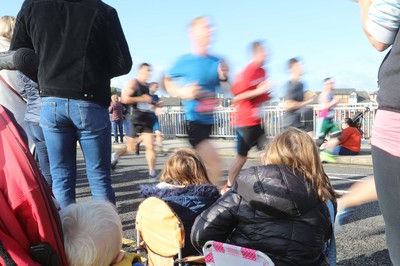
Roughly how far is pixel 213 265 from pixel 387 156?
910 mm

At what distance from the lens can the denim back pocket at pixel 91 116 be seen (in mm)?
2832

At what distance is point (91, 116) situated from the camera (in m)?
2.85

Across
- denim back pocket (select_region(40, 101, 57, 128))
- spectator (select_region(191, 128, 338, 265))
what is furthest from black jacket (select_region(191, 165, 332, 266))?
denim back pocket (select_region(40, 101, 57, 128))

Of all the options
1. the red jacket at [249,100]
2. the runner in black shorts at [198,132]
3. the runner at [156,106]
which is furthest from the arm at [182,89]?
the runner at [156,106]

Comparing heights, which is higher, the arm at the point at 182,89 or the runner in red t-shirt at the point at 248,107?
the arm at the point at 182,89

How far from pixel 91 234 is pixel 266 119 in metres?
14.0

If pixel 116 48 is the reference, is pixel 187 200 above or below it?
below

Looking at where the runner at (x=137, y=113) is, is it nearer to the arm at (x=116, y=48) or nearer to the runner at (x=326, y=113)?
the runner at (x=326, y=113)

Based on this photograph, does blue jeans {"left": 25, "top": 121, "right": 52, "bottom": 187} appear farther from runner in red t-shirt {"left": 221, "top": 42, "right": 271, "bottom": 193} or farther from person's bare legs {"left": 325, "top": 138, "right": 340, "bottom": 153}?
person's bare legs {"left": 325, "top": 138, "right": 340, "bottom": 153}

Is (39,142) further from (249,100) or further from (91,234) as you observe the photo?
(91,234)

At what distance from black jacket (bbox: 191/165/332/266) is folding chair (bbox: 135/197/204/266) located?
0.28 m

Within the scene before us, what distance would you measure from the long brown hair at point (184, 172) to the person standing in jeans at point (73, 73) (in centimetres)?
42

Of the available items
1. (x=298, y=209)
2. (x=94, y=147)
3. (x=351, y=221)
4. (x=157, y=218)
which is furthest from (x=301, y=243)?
(x=351, y=221)

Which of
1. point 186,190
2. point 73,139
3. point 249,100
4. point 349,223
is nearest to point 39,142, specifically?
point 73,139
